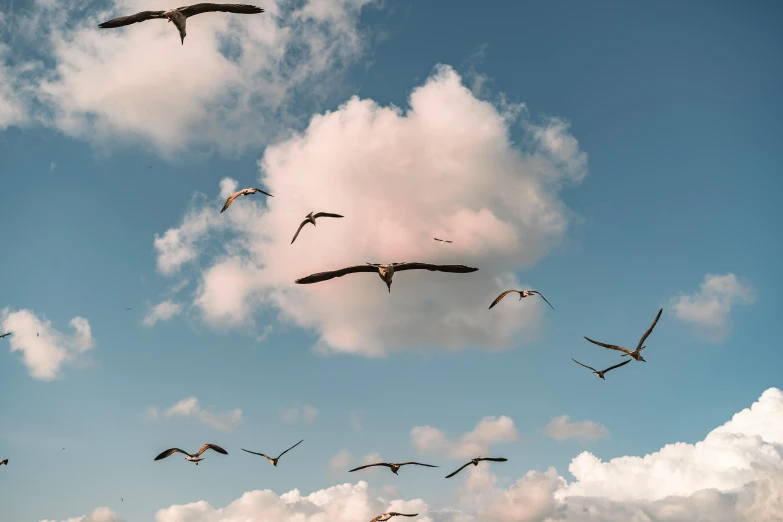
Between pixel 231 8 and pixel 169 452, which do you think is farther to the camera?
pixel 169 452

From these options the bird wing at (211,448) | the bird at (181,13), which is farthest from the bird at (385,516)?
the bird at (181,13)

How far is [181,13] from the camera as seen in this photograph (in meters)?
25.8

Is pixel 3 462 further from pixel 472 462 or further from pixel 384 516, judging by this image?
pixel 472 462

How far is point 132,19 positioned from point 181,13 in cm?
200

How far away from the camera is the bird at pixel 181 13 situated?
24328 millimetres

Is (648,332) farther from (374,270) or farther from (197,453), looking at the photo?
(197,453)

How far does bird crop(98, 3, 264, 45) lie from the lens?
958 inches

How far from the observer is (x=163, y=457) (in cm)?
3878

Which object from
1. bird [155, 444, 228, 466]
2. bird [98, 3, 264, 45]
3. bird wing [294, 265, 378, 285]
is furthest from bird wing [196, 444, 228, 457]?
bird [98, 3, 264, 45]

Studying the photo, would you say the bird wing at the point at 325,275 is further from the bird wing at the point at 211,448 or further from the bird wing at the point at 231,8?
the bird wing at the point at 211,448

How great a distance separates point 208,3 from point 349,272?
12163 mm

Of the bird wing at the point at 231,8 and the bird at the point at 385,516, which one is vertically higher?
the bird wing at the point at 231,8

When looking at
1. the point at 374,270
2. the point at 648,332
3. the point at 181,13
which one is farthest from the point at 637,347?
the point at 181,13

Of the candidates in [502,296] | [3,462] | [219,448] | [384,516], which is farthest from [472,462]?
[3,462]
